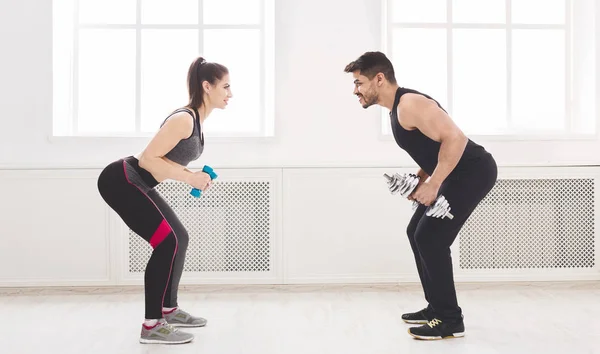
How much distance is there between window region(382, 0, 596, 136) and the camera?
13.9 ft

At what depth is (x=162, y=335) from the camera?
2584mm

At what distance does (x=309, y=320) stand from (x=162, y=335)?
743mm

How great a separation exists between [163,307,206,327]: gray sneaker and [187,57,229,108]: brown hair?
960mm

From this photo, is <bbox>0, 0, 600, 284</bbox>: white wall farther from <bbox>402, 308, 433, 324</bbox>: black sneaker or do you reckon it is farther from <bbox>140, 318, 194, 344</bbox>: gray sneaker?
<bbox>140, 318, 194, 344</bbox>: gray sneaker

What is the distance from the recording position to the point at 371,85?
273 cm

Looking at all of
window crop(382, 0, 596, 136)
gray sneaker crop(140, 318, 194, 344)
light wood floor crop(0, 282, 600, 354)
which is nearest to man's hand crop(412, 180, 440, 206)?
light wood floor crop(0, 282, 600, 354)

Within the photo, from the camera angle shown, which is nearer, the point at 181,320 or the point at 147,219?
the point at 147,219

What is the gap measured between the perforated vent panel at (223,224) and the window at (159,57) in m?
0.60

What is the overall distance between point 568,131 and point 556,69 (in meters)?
0.44

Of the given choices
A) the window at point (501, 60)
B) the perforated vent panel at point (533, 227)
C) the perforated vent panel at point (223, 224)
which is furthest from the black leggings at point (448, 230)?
the window at point (501, 60)

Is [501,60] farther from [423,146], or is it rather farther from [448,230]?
[448,230]

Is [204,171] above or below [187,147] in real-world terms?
below

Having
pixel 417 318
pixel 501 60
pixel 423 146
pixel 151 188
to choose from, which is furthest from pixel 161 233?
pixel 501 60

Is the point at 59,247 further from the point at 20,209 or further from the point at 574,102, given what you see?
the point at 574,102
